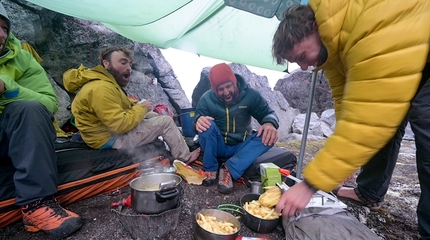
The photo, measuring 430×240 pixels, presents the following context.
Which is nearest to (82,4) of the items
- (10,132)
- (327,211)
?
(10,132)

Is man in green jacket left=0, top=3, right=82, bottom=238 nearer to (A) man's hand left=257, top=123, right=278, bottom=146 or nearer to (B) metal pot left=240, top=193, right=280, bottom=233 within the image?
(B) metal pot left=240, top=193, right=280, bottom=233

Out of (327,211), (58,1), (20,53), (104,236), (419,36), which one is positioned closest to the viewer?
(419,36)

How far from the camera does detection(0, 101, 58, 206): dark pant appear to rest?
1638mm

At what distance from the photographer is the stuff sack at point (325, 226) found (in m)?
1.38

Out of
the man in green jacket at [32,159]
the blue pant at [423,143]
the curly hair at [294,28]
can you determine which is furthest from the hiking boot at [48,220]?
the blue pant at [423,143]

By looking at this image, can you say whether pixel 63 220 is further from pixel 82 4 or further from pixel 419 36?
pixel 419 36

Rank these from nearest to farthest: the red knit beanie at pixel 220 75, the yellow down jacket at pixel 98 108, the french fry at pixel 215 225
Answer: the french fry at pixel 215 225 < the yellow down jacket at pixel 98 108 < the red knit beanie at pixel 220 75

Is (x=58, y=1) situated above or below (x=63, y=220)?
above

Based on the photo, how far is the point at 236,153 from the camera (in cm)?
282

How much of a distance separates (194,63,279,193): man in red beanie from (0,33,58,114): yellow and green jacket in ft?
5.12

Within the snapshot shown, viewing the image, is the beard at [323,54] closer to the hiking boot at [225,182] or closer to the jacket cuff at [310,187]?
the jacket cuff at [310,187]

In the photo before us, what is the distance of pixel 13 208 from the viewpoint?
1762 millimetres

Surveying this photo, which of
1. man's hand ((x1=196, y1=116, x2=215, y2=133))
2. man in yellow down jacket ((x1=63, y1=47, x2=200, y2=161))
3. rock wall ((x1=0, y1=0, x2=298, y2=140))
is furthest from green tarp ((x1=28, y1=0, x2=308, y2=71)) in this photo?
rock wall ((x1=0, y1=0, x2=298, y2=140))

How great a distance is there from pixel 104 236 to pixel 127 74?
1976mm
